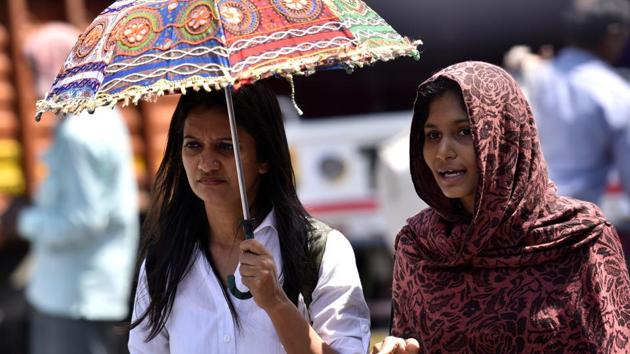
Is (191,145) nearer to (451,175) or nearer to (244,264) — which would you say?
(244,264)

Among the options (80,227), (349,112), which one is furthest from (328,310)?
(349,112)

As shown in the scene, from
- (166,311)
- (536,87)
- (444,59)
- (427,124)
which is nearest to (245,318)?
(166,311)

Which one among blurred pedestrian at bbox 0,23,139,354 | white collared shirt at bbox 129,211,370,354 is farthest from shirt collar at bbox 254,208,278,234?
blurred pedestrian at bbox 0,23,139,354

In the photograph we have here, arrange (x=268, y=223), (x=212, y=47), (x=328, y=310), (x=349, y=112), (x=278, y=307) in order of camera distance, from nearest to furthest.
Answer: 1. (x=212, y=47)
2. (x=278, y=307)
3. (x=328, y=310)
4. (x=268, y=223)
5. (x=349, y=112)

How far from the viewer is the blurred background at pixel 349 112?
7836 millimetres

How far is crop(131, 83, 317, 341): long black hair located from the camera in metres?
3.21

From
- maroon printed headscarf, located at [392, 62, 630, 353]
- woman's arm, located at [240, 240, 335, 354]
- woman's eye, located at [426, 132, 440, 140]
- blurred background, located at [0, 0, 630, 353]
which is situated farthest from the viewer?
blurred background, located at [0, 0, 630, 353]

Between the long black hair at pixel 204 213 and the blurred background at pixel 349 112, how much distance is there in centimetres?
428

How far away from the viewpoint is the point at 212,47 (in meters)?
2.86

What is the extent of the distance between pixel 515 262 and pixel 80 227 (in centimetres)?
285

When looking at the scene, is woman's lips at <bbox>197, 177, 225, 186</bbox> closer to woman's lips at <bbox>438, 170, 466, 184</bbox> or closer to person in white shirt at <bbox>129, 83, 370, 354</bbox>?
person in white shirt at <bbox>129, 83, 370, 354</bbox>

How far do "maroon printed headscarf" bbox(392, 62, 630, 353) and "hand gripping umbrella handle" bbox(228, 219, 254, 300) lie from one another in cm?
45

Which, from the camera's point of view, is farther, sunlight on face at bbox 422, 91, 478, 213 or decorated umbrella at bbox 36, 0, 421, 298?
sunlight on face at bbox 422, 91, 478, 213

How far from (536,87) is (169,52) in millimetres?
3424
